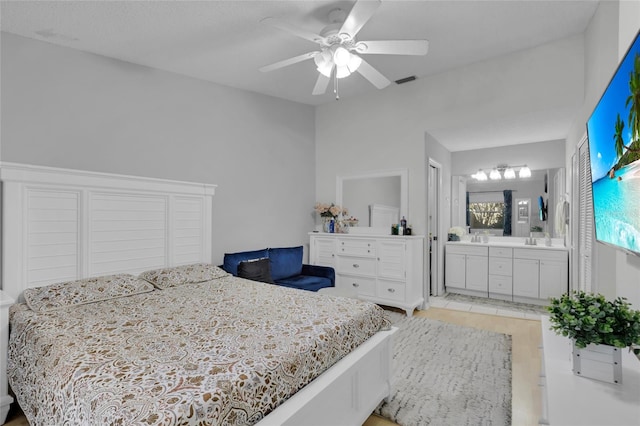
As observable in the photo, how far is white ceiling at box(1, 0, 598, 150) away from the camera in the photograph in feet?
7.88

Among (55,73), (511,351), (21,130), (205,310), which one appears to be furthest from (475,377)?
(55,73)

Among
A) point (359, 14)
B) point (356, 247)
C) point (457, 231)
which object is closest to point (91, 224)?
point (359, 14)

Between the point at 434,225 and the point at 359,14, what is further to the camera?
the point at 434,225

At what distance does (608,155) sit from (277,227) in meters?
3.58

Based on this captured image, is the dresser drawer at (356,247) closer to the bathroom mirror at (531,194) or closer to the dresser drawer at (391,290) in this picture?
the dresser drawer at (391,290)

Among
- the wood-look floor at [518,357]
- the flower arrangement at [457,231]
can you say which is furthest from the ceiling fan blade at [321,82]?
the flower arrangement at [457,231]

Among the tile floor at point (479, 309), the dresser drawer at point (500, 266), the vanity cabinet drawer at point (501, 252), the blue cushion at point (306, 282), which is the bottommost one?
the tile floor at point (479, 309)

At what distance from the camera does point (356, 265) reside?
4348mm

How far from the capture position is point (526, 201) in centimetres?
487

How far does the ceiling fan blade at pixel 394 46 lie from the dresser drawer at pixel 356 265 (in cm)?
259

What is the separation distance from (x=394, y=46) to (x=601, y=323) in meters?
2.02

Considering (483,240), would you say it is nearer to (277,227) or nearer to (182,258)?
(277,227)

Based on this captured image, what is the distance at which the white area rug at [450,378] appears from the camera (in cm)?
199

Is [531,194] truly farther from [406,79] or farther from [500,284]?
[406,79]
